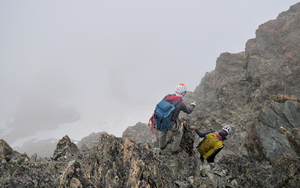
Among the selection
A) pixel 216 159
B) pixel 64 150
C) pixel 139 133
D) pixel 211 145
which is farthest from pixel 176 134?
pixel 139 133

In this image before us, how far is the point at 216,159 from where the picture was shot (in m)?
10.6

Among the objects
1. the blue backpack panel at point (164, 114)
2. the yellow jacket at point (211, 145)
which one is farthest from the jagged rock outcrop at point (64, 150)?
the yellow jacket at point (211, 145)

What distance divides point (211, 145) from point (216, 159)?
449 centimetres

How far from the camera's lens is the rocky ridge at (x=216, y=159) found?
17.2 feet

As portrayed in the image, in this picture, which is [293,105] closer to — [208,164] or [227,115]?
[208,164]

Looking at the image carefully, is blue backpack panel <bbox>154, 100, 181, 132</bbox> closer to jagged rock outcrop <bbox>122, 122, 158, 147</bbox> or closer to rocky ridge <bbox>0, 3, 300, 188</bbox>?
rocky ridge <bbox>0, 3, 300, 188</bbox>

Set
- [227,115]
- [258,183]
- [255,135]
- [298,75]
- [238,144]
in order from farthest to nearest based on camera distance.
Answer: [227,115]
[298,75]
[238,144]
[255,135]
[258,183]

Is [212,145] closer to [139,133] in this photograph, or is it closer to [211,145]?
[211,145]

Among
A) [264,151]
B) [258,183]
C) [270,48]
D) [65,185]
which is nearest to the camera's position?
[65,185]

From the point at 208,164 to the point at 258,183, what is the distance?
2.31 meters

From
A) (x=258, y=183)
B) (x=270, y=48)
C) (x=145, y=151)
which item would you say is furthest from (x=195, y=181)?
(x=270, y=48)

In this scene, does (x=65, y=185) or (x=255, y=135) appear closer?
(x=65, y=185)

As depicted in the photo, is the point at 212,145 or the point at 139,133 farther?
the point at 139,133

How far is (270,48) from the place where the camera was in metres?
21.2
